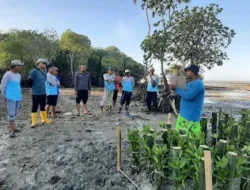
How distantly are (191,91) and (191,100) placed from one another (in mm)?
228

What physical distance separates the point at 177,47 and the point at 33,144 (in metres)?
9.67

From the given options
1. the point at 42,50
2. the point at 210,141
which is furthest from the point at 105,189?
the point at 42,50

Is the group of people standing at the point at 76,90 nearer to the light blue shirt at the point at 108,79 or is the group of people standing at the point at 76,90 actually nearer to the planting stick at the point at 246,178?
the light blue shirt at the point at 108,79

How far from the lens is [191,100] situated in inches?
166

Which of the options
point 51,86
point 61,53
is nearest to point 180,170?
point 51,86

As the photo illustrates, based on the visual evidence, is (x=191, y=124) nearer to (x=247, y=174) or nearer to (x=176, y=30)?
(x=247, y=174)

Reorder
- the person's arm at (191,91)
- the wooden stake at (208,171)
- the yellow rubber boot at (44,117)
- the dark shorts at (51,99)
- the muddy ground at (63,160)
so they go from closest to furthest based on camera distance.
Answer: the wooden stake at (208,171), the person's arm at (191,91), the muddy ground at (63,160), the yellow rubber boot at (44,117), the dark shorts at (51,99)

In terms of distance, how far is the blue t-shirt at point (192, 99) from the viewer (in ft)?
13.2

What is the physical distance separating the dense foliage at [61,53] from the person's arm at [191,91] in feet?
74.8

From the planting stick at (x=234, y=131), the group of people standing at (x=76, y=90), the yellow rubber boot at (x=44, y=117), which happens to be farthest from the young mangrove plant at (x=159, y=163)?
the yellow rubber boot at (x=44, y=117)

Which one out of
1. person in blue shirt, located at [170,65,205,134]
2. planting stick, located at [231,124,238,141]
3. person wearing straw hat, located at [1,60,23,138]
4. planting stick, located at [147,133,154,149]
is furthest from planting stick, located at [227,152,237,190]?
person wearing straw hat, located at [1,60,23,138]

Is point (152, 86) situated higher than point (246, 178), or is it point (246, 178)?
point (152, 86)

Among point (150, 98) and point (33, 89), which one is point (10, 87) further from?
point (150, 98)

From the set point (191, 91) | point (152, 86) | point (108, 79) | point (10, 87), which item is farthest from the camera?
point (152, 86)
